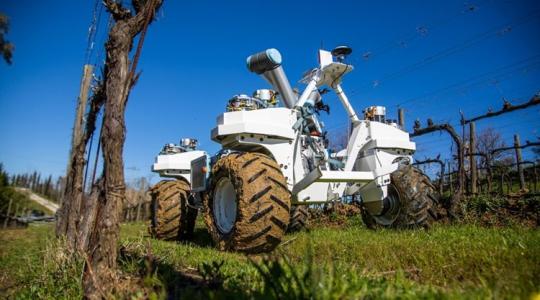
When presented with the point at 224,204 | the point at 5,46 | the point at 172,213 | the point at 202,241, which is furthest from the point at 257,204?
the point at 5,46

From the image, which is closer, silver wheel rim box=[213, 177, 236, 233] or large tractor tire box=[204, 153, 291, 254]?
large tractor tire box=[204, 153, 291, 254]

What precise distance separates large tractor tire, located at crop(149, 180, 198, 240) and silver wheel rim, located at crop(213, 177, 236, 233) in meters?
1.84

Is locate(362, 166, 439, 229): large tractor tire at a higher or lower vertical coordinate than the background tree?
lower

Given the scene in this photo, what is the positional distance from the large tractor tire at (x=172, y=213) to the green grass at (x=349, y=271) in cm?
232

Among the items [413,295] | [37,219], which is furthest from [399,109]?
[37,219]

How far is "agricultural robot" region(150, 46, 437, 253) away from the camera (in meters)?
4.27

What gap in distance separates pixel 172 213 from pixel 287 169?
9.71 ft

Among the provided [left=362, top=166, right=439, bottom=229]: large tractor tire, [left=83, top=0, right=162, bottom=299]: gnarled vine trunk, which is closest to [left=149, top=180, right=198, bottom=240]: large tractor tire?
[left=362, top=166, right=439, bottom=229]: large tractor tire

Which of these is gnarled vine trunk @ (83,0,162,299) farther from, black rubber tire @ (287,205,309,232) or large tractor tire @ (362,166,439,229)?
black rubber tire @ (287,205,309,232)

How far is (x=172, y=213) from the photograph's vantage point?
705 centimetres

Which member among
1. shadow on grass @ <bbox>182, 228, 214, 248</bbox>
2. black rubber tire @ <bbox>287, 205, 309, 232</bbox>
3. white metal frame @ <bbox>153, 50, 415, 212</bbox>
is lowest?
shadow on grass @ <bbox>182, 228, 214, 248</bbox>

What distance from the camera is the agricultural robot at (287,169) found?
168 inches

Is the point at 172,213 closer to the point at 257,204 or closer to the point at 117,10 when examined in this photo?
the point at 257,204

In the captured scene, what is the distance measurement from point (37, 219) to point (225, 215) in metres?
35.1
